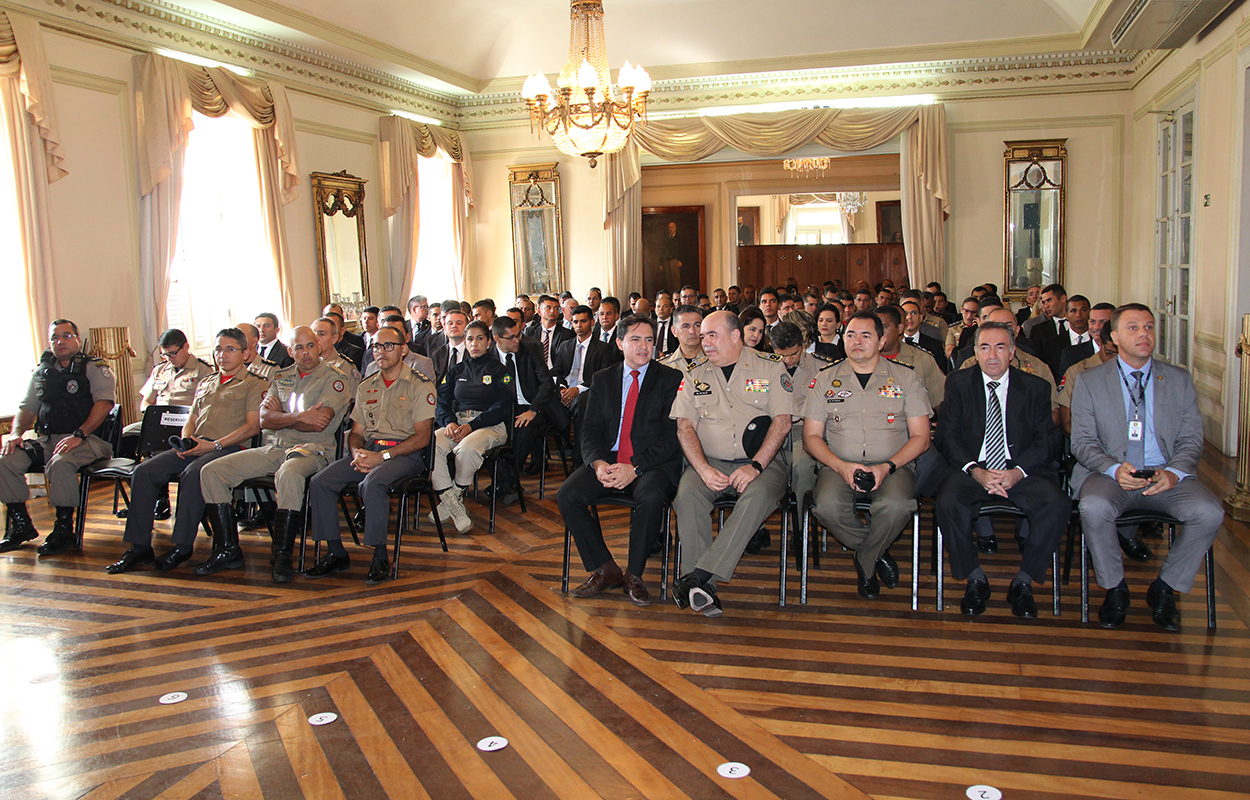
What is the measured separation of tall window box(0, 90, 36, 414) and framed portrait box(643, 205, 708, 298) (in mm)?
8987

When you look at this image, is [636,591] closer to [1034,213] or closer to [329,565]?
[329,565]

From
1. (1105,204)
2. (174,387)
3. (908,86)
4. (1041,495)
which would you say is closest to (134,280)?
(174,387)

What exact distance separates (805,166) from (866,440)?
32.8 ft

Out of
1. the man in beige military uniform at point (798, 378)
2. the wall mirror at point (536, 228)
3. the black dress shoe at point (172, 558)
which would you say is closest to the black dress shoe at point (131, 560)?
the black dress shoe at point (172, 558)

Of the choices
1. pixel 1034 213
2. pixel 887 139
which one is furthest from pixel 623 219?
pixel 1034 213

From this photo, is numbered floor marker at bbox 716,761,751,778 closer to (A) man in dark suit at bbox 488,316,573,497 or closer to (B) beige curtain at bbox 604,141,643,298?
(A) man in dark suit at bbox 488,316,573,497

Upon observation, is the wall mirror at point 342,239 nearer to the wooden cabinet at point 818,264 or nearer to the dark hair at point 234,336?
the dark hair at point 234,336

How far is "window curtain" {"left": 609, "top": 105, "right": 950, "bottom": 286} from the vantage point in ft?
34.3

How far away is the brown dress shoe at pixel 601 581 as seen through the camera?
14.0 feet

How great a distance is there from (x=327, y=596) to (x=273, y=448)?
1.12 meters

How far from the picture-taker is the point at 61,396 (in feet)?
17.9

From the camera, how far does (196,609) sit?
4.30 m

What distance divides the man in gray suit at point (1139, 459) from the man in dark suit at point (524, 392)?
3267 millimetres

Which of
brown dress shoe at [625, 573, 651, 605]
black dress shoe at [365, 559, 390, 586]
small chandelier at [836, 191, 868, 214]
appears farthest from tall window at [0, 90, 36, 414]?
small chandelier at [836, 191, 868, 214]
